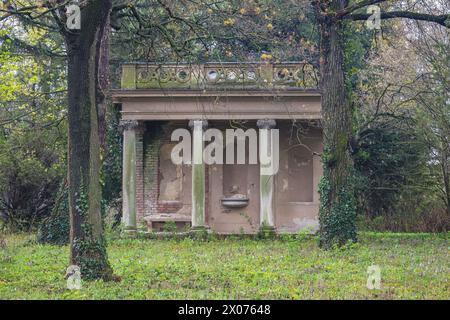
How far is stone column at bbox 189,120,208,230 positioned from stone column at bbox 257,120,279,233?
6.43 feet

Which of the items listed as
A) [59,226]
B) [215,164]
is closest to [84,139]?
[59,226]

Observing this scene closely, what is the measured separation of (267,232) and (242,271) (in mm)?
10032

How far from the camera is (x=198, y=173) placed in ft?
76.6

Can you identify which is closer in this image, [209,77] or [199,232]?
[199,232]

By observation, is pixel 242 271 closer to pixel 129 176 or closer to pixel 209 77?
pixel 129 176

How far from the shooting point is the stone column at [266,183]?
2330 centimetres

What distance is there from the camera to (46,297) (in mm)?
9891

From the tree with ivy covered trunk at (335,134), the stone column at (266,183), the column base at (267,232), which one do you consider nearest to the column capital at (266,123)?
the stone column at (266,183)

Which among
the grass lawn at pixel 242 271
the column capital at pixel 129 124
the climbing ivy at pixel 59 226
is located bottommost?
the grass lawn at pixel 242 271

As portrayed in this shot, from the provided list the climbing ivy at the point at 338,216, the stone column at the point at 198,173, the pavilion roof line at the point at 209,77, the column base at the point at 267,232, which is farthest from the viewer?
the stone column at the point at 198,173

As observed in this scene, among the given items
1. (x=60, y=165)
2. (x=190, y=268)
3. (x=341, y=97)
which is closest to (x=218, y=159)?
(x=60, y=165)

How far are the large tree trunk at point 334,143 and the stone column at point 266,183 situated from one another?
5.16 m

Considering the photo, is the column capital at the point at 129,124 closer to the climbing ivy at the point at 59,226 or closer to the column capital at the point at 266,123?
the column capital at the point at 266,123

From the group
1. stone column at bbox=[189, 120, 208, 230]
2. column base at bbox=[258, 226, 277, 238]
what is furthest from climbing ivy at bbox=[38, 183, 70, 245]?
column base at bbox=[258, 226, 277, 238]
